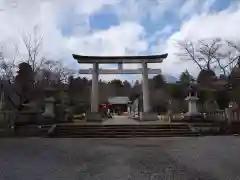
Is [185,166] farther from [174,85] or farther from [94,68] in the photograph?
[174,85]

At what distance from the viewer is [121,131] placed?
76.8 ft

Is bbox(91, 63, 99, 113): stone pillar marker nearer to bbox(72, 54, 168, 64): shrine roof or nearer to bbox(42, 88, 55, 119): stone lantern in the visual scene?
bbox(72, 54, 168, 64): shrine roof

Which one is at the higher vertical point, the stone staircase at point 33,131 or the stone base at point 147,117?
the stone base at point 147,117

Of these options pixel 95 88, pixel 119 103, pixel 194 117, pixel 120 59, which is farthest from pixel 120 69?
pixel 119 103

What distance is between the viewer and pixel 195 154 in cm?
1270

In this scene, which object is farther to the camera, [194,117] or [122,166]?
[194,117]

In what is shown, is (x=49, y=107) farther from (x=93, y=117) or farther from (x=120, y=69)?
(x=120, y=69)

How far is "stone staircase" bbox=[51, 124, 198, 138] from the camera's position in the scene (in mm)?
22484

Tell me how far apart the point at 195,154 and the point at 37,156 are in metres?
5.48

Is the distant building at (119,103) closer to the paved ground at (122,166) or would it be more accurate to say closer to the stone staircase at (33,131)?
the stone staircase at (33,131)

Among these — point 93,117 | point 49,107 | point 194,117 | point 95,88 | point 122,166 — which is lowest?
point 122,166

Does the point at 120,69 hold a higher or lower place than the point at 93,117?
higher

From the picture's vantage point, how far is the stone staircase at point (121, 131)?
2248 cm

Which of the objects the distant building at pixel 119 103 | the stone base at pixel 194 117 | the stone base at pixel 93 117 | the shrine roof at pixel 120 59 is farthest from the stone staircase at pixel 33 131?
the distant building at pixel 119 103
